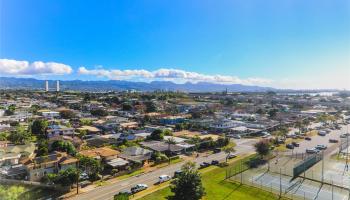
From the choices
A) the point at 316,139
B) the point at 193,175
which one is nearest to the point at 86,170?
the point at 193,175

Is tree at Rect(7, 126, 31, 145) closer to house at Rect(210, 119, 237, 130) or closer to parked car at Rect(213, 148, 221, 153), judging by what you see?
parked car at Rect(213, 148, 221, 153)

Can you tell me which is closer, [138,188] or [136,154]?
[138,188]

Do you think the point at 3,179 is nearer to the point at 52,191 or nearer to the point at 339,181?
the point at 52,191

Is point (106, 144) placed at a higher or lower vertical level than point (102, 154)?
lower

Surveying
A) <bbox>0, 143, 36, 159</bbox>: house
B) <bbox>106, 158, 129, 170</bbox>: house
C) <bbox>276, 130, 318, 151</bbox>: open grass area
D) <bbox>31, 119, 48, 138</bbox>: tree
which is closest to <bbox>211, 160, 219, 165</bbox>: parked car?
<bbox>106, 158, 129, 170</bbox>: house

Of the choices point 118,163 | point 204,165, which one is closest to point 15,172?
point 118,163

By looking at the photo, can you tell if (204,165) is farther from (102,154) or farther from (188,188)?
(102,154)
